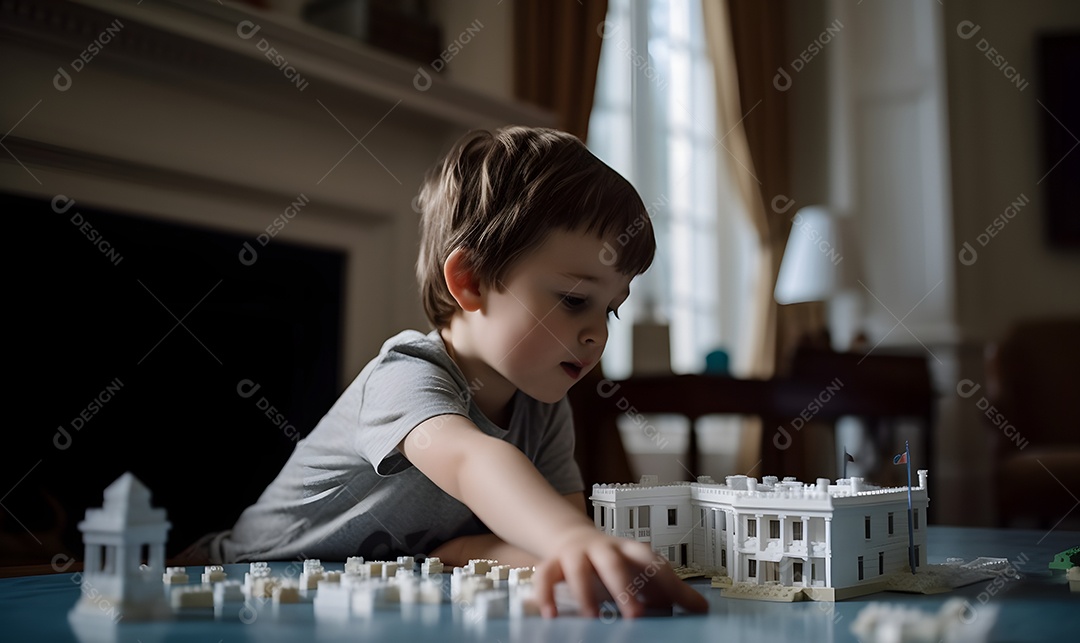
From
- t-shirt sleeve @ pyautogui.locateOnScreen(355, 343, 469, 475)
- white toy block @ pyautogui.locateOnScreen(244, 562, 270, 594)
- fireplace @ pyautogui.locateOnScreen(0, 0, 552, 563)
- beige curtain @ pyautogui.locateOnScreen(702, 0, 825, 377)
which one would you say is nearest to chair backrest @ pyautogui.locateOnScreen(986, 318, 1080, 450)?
beige curtain @ pyautogui.locateOnScreen(702, 0, 825, 377)

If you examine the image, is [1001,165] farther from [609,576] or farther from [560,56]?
[609,576]

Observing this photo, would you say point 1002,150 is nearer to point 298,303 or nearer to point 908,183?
point 908,183

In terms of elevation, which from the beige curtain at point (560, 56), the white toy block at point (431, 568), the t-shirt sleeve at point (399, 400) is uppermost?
the beige curtain at point (560, 56)

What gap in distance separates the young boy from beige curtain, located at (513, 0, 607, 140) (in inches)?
65.3

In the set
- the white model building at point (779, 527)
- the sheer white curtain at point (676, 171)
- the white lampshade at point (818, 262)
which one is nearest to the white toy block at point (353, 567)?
the white model building at point (779, 527)

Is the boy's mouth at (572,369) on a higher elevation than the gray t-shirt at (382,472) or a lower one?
higher

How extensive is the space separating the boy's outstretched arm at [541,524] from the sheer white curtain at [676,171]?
2.31 meters

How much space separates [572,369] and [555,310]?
81 mm

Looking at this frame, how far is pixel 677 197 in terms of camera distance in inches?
141

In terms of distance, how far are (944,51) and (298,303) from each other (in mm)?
2773

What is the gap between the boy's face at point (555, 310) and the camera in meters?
0.97

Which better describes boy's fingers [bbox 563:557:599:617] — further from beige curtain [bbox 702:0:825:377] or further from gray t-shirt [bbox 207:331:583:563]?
beige curtain [bbox 702:0:825:377]

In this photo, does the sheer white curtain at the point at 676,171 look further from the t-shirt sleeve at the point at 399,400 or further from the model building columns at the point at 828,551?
the model building columns at the point at 828,551

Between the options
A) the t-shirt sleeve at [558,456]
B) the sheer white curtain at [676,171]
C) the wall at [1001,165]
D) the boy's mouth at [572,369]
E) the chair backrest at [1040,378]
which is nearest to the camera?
the boy's mouth at [572,369]
